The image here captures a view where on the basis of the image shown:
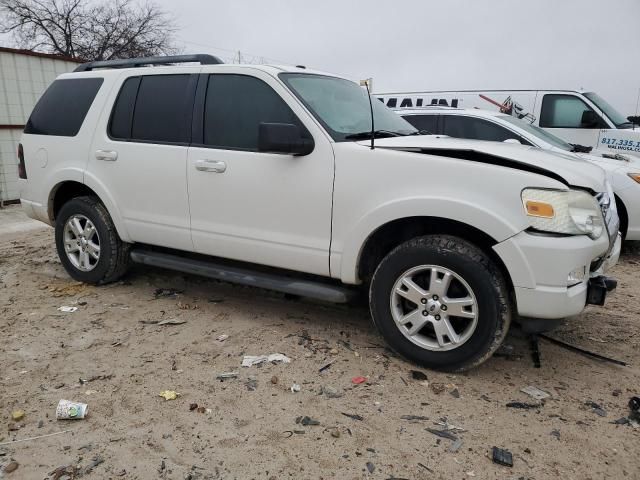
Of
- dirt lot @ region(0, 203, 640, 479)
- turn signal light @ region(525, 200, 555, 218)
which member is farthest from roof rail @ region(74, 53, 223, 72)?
turn signal light @ region(525, 200, 555, 218)

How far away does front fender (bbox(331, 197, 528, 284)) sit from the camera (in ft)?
9.51

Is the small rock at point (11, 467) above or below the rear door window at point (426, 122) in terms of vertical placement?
below

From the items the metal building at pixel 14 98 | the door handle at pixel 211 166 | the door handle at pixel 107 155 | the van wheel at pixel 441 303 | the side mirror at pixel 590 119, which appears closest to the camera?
the van wheel at pixel 441 303

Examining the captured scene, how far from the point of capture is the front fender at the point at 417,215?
2.90 meters

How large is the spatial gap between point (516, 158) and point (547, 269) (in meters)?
0.67

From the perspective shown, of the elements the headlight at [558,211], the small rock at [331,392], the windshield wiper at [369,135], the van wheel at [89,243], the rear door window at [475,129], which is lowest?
the small rock at [331,392]

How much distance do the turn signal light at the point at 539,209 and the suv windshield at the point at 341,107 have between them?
1274mm

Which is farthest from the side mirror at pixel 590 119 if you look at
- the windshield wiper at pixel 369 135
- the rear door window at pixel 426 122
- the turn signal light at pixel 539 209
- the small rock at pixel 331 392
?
the small rock at pixel 331 392

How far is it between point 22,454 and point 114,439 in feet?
1.37

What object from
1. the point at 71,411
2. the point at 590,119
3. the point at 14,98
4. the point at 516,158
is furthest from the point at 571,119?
the point at 14,98

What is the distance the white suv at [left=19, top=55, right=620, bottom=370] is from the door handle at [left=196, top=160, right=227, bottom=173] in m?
0.01

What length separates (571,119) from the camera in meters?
8.47

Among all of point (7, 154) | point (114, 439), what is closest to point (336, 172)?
point (114, 439)

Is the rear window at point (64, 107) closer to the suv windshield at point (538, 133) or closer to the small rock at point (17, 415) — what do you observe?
the small rock at point (17, 415)
